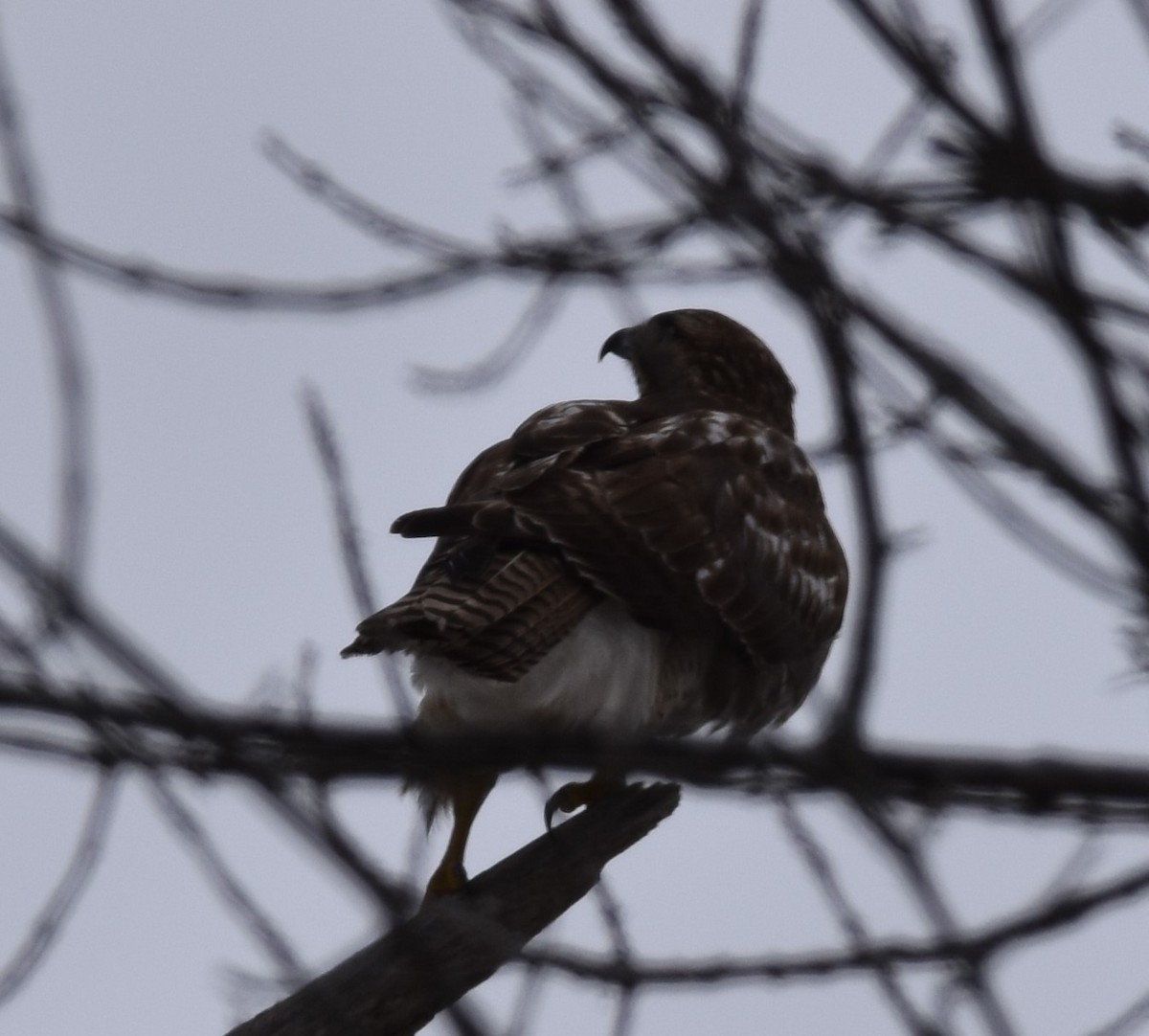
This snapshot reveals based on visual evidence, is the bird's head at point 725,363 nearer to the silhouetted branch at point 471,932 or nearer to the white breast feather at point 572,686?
the white breast feather at point 572,686

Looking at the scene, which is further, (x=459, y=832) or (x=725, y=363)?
(x=725, y=363)

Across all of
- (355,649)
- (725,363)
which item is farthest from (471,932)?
(725,363)

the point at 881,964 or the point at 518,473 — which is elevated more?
the point at 518,473

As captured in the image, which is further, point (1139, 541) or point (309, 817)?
point (1139, 541)

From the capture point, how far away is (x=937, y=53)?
2.24 meters

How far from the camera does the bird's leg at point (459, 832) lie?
5.18m

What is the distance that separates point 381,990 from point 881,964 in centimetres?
228

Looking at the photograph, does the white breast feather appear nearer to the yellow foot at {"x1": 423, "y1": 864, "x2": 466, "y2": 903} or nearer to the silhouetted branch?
the silhouetted branch

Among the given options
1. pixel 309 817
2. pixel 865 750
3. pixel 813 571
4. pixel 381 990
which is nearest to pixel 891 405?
pixel 865 750

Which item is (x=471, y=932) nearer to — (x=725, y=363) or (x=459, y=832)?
(x=459, y=832)

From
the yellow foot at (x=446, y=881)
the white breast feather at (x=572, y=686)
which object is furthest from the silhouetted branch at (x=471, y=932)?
the white breast feather at (x=572, y=686)

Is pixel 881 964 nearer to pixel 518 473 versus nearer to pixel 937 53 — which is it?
pixel 937 53

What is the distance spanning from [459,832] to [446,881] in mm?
159

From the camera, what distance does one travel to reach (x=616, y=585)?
17.1ft
